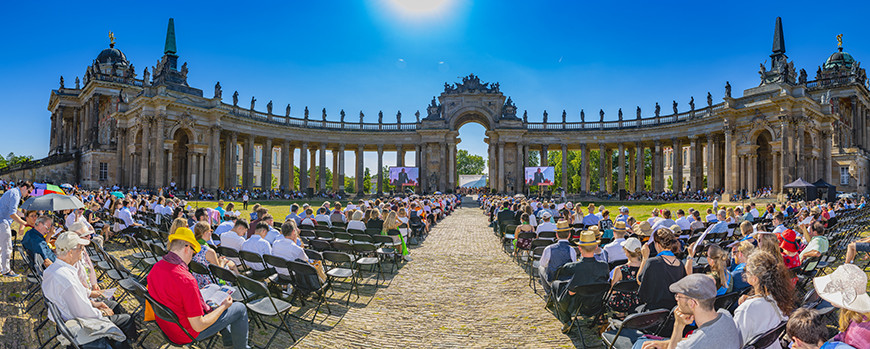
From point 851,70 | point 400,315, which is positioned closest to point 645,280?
point 400,315

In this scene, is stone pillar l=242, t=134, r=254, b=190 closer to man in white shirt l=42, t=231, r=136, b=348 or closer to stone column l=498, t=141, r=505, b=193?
stone column l=498, t=141, r=505, b=193

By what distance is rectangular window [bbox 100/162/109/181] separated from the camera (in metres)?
46.7

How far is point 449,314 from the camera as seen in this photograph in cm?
740

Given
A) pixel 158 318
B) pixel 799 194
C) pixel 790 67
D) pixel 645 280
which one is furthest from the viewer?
pixel 790 67

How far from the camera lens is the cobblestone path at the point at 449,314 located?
616cm

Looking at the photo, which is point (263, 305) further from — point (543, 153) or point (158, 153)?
point (543, 153)

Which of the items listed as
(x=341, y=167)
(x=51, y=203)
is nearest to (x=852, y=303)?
(x=51, y=203)

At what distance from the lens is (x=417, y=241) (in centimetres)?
1650

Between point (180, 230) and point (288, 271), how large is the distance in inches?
111

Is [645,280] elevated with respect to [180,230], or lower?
lower

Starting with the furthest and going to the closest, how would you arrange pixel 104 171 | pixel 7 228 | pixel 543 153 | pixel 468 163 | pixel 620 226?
pixel 468 163
pixel 543 153
pixel 104 171
pixel 7 228
pixel 620 226

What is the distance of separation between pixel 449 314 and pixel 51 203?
31.7ft

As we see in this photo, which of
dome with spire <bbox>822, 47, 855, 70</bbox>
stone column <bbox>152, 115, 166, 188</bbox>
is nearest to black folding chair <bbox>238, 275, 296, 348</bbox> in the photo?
stone column <bbox>152, 115, 166, 188</bbox>

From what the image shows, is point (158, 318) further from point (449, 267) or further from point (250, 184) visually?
point (250, 184)
